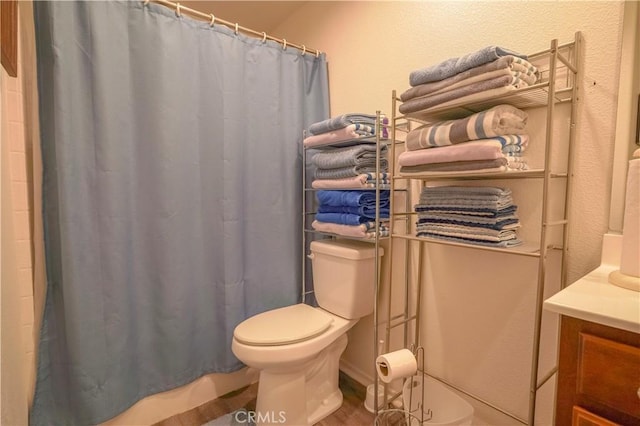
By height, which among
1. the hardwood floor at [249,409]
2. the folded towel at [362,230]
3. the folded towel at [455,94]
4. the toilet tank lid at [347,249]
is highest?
the folded towel at [455,94]

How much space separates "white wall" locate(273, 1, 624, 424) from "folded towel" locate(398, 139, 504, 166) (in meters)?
0.29

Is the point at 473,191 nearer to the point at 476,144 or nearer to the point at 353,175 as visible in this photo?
the point at 476,144

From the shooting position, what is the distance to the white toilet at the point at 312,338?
1.33 metres

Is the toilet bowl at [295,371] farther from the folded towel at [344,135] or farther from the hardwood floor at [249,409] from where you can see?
the folded towel at [344,135]

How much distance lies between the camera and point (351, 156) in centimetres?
149

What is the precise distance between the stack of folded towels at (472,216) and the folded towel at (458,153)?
0.12 m

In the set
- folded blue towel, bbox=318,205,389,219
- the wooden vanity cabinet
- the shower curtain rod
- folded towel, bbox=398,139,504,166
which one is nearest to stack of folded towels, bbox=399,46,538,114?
folded towel, bbox=398,139,504,166

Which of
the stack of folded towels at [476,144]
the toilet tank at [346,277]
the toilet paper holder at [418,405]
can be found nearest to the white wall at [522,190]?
the toilet paper holder at [418,405]

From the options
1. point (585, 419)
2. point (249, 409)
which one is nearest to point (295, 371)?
point (249, 409)

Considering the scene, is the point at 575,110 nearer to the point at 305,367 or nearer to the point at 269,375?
the point at 305,367

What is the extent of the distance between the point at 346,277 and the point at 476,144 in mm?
847

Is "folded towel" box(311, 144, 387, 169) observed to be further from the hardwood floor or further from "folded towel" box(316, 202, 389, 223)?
the hardwood floor

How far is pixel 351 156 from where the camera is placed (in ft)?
4.88

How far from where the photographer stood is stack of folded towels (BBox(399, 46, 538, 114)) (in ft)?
3.08
